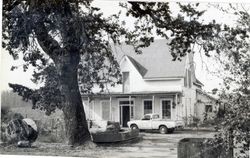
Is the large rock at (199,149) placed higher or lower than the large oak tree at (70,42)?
lower

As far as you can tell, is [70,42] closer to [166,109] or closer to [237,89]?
[166,109]

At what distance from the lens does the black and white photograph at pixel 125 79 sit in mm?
6789

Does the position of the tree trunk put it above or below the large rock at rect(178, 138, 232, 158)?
above

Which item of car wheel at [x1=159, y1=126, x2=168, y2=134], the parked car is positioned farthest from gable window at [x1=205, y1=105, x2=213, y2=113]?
car wheel at [x1=159, y1=126, x2=168, y2=134]

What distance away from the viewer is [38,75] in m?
7.79

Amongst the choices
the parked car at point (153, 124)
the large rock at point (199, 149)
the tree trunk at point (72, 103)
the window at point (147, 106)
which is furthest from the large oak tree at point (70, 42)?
the large rock at point (199, 149)

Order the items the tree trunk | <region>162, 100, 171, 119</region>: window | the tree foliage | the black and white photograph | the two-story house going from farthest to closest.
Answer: the tree trunk < <region>162, 100, 171, 119</region>: window < the two-story house < the black and white photograph < the tree foliage

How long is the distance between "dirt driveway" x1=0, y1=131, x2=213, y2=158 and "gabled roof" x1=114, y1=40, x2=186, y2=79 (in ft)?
2.41

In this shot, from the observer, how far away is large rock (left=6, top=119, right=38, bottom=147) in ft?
25.8

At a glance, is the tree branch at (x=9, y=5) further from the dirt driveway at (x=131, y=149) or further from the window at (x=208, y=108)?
the window at (x=208, y=108)

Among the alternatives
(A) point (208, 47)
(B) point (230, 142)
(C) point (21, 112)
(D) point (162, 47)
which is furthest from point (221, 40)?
(C) point (21, 112)

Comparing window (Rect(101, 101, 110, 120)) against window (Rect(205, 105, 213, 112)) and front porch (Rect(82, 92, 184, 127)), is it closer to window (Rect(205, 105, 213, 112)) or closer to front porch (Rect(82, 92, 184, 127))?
front porch (Rect(82, 92, 184, 127))

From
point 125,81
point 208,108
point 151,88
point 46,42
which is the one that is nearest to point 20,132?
point 46,42

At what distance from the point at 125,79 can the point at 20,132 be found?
68.3 inches
